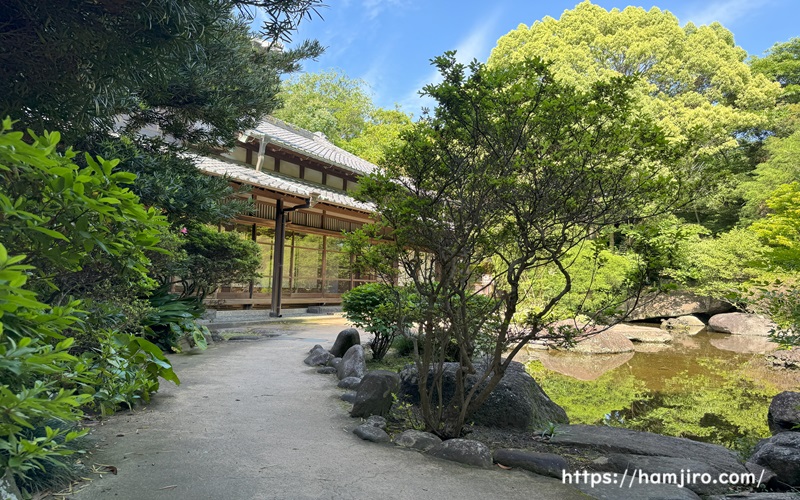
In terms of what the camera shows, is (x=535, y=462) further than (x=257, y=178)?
No

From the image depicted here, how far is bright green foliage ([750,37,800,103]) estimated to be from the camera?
22922mm

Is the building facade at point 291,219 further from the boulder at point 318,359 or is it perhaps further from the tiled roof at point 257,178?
the boulder at point 318,359

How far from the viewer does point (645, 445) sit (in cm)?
394

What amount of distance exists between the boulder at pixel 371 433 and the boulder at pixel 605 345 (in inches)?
357

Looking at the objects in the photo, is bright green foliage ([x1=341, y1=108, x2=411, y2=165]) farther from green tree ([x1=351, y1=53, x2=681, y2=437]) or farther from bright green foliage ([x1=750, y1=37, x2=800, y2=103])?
green tree ([x1=351, y1=53, x2=681, y2=437])

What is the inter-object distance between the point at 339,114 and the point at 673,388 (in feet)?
81.3

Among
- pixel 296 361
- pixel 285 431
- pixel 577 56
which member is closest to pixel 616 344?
pixel 296 361

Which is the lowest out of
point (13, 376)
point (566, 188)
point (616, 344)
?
point (616, 344)

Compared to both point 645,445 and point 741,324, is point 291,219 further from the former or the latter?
point 741,324

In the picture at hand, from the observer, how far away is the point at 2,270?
1.00 metres

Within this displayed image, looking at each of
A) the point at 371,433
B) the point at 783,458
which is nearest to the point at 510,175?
the point at 371,433

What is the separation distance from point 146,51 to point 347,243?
2.16 metres

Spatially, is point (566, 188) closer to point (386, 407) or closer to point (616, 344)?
point (386, 407)

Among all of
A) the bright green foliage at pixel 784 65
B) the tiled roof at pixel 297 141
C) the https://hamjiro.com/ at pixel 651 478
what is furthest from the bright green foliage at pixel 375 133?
the https://hamjiro.com/ at pixel 651 478
